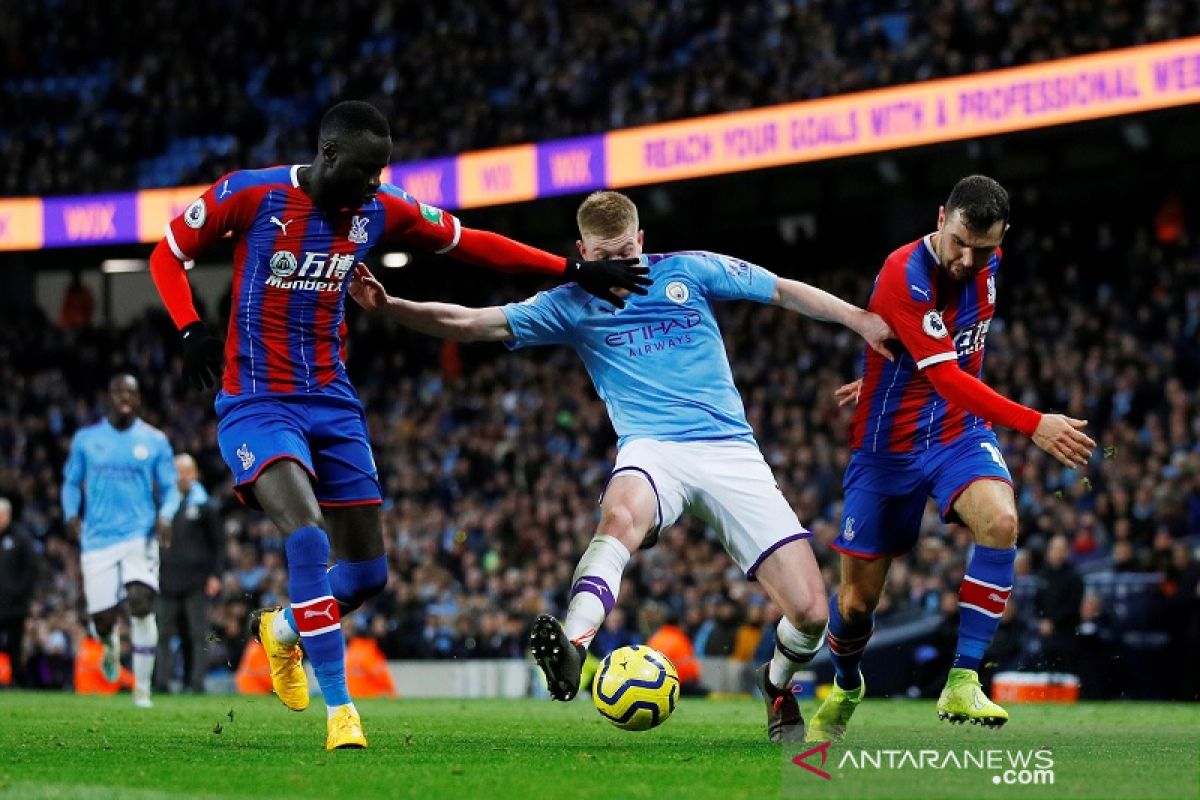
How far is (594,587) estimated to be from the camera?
727 cm

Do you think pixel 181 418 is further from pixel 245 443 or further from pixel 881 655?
pixel 245 443

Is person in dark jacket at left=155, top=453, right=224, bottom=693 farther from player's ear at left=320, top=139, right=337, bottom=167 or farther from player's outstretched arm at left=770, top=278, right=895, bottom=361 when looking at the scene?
player's outstretched arm at left=770, top=278, right=895, bottom=361

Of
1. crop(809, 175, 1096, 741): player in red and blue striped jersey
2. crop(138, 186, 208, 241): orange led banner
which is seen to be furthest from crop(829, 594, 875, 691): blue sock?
crop(138, 186, 208, 241): orange led banner

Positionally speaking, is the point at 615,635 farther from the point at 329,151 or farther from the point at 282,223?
the point at 329,151

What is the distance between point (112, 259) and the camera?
1297 inches

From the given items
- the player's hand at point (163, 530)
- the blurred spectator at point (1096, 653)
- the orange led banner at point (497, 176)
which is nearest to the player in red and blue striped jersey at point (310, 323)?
the player's hand at point (163, 530)

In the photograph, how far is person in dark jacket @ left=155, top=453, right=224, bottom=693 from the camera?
660 inches

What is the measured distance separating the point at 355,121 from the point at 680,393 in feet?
5.87

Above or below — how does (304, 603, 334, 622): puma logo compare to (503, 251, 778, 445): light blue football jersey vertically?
below

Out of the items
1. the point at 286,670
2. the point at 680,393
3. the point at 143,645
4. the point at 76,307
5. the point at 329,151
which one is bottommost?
the point at 143,645

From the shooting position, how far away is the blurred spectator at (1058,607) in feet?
51.4

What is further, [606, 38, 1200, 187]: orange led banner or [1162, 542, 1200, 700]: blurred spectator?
[606, 38, 1200, 187]: orange led banner

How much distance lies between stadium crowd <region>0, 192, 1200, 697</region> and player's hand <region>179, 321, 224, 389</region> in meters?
6.17

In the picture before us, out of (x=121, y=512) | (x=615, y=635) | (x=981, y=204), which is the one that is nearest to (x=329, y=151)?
(x=981, y=204)
